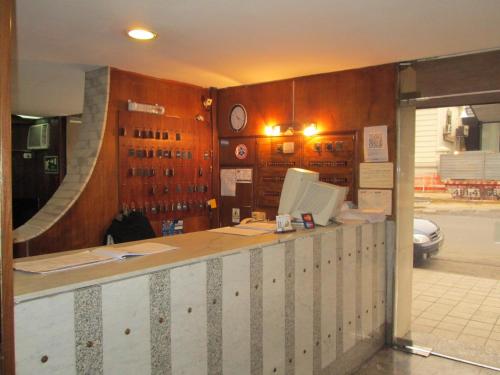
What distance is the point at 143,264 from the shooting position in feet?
6.07

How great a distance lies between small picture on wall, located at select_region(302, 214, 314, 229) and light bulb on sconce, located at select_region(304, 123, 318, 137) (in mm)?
1339

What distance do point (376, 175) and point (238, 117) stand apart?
1682mm

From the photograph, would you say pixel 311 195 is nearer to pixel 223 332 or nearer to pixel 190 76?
pixel 223 332

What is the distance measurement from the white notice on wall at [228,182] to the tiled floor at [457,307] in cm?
232

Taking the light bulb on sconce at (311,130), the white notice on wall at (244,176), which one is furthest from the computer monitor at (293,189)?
the white notice on wall at (244,176)

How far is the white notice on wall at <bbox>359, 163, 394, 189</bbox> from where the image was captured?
377 cm

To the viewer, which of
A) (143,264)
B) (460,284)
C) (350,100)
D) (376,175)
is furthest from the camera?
(460,284)

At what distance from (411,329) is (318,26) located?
9.78 ft

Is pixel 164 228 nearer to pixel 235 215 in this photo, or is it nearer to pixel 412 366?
pixel 235 215

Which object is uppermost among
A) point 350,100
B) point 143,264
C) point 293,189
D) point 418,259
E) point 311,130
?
point 350,100

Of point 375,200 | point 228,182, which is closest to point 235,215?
point 228,182

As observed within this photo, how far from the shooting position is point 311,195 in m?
3.29

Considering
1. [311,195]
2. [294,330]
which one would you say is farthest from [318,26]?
[294,330]

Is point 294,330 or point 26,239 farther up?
point 26,239
